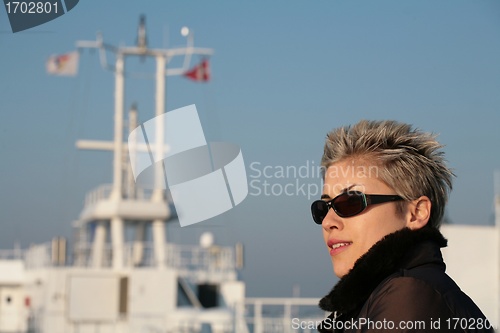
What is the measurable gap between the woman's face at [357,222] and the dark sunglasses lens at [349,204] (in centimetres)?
1

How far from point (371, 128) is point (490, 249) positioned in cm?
1432

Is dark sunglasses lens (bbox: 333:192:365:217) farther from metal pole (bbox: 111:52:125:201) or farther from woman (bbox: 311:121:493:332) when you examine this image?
metal pole (bbox: 111:52:125:201)

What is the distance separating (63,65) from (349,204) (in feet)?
58.6

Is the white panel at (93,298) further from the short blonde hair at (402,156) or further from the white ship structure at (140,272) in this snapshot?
the short blonde hair at (402,156)

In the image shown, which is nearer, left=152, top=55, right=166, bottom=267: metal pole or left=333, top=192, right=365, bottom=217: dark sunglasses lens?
left=333, top=192, right=365, bottom=217: dark sunglasses lens

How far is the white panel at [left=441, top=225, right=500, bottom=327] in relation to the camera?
15062 mm

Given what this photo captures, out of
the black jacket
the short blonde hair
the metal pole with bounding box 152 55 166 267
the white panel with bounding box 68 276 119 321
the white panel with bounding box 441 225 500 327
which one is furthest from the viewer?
the metal pole with bounding box 152 55 166 267

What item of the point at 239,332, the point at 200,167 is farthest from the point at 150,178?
the point at 200,167

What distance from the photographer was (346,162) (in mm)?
2020

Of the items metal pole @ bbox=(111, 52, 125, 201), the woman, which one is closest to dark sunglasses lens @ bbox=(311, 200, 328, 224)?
the woman

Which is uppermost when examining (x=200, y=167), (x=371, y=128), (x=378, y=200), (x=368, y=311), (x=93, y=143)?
(x=93, y=143)

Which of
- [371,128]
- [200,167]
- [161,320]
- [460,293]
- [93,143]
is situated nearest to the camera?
[460,293]

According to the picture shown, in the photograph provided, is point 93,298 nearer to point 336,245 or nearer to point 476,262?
point 476,262

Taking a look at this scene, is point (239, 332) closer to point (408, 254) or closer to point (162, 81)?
point (162, 81)
